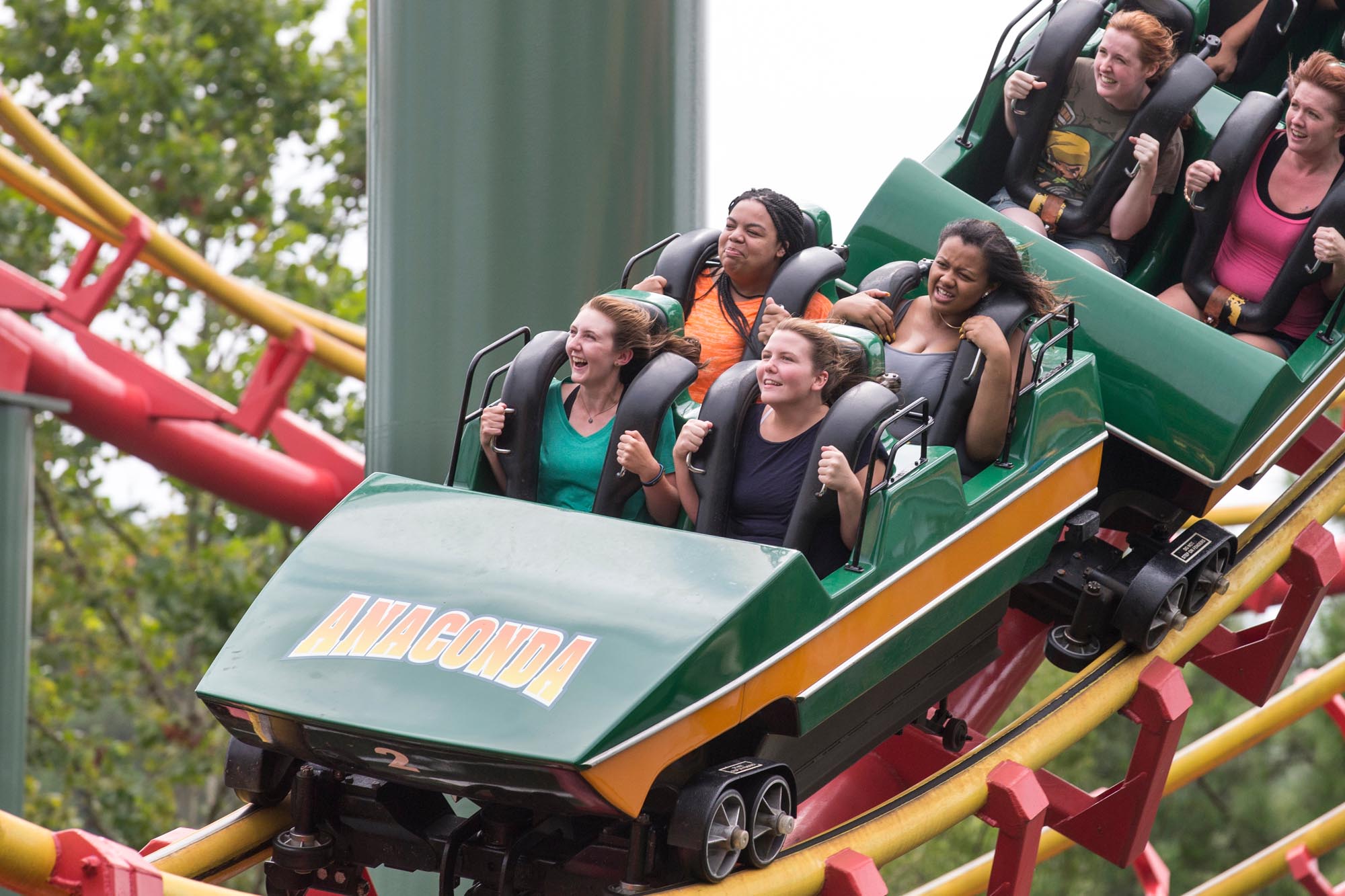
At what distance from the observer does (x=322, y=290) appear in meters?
11.1

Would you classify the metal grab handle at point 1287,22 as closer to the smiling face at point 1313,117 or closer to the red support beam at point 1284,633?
the smiling face at point 1313,117

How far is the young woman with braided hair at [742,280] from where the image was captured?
12.6ft

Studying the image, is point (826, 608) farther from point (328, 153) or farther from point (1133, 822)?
point (328, 153)

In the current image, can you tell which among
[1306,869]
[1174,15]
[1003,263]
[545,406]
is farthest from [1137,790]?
[1174,15]

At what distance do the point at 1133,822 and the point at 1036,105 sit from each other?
176 centimetres

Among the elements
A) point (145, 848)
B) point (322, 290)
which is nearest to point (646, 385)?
point (145, 848)

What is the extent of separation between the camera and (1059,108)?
448 cm

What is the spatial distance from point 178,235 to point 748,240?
8330 millimetres

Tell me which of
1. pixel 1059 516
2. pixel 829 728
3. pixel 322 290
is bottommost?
pixel 322 290

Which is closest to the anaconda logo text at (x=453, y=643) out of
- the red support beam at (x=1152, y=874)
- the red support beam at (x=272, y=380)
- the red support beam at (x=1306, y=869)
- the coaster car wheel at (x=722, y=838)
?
the coaster car wheel at (x=722, y=838)

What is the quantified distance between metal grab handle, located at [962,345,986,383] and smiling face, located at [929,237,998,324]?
0.44ft

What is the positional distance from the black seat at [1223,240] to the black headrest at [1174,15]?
41 cm

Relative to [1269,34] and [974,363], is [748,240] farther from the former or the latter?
[1269,34]

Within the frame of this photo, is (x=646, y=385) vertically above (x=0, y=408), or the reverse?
(x=646, y=385)
